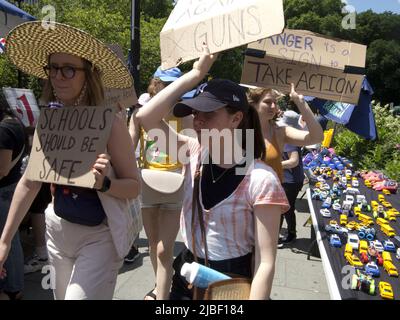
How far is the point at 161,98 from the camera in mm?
2035

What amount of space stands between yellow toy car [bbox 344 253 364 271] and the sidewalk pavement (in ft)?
2.67

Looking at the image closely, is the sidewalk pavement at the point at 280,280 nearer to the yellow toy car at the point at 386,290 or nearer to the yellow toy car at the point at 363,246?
the yellow toy car at the point at 363,246

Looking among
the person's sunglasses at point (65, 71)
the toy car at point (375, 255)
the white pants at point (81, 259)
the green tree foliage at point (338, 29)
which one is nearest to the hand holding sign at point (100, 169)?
the white pants at point (81, 259)

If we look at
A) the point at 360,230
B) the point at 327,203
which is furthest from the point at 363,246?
the point at 327,203

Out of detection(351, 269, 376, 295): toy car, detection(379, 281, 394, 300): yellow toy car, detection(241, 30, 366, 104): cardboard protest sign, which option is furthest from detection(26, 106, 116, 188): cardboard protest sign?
detection(379, 281, 394, 300): yellow toy car

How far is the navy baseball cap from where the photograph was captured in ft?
5.85

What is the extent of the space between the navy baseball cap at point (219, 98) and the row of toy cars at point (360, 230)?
156cm

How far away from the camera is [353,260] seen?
3.16 m

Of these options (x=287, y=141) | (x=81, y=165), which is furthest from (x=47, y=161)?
(x=287, y=141)

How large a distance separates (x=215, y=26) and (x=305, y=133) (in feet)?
4.24

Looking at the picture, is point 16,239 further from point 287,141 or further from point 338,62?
point 338,62

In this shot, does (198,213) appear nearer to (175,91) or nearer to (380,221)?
(175,91)

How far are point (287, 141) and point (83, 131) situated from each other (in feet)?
6.13

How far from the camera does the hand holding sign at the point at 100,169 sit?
73.4 inches
